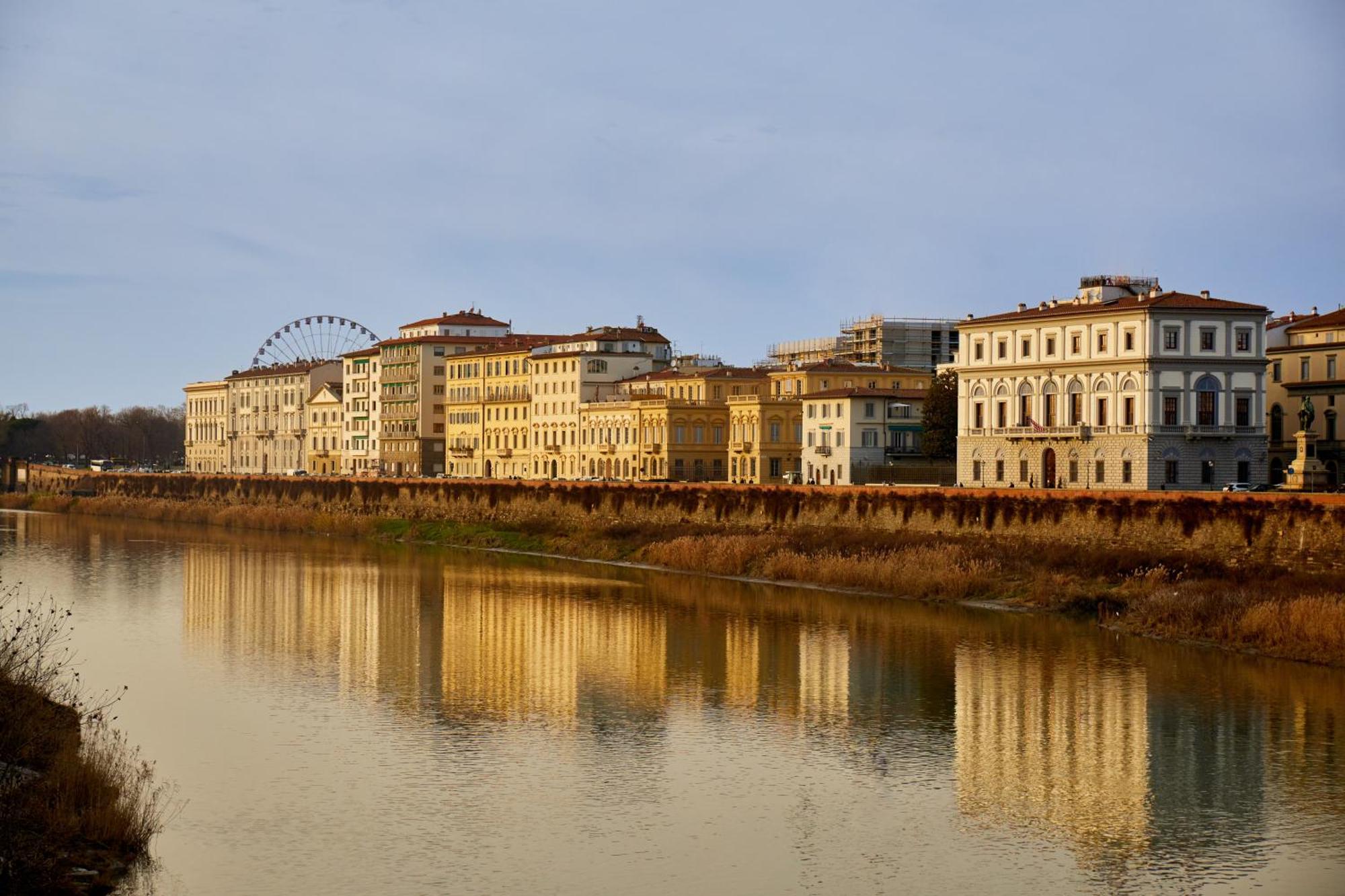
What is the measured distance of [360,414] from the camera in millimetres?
151000

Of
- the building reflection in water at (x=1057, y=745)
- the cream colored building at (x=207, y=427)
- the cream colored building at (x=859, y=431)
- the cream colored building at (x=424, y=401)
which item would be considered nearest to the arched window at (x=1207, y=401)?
the cream colored building at (x=859, y=431)

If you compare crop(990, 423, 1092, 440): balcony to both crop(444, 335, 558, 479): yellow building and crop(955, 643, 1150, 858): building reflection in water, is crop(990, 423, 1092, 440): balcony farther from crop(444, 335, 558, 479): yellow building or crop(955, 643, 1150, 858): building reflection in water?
crop(444, 335, 558, 479): yellow building

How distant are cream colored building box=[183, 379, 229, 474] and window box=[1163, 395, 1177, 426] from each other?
119583mm

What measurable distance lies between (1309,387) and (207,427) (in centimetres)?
12880

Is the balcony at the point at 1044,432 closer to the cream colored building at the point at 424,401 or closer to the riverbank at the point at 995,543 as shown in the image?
the riverbank at the point at 995,543

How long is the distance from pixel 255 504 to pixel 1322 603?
8511 centimetres

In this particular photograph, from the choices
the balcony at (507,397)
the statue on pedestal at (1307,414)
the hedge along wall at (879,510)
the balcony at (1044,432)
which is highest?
the balcony at (507,397)

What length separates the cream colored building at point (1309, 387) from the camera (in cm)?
8131

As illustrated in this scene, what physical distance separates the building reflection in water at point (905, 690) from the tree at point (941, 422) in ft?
122

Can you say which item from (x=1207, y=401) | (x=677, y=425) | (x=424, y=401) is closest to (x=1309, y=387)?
(x=1207, y=401)

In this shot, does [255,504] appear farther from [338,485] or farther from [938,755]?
[938,755]

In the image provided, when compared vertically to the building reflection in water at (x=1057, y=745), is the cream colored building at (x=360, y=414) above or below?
above

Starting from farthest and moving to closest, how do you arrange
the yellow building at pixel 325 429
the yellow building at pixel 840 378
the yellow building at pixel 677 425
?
1. the yellow building at pixel 325 429
2. the yellow building at pixel 677 425
3. the yellow building at pixel 840 378

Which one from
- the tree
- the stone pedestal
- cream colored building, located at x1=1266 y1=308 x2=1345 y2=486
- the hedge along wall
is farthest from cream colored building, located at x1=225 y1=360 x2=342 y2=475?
the stone pedestal
